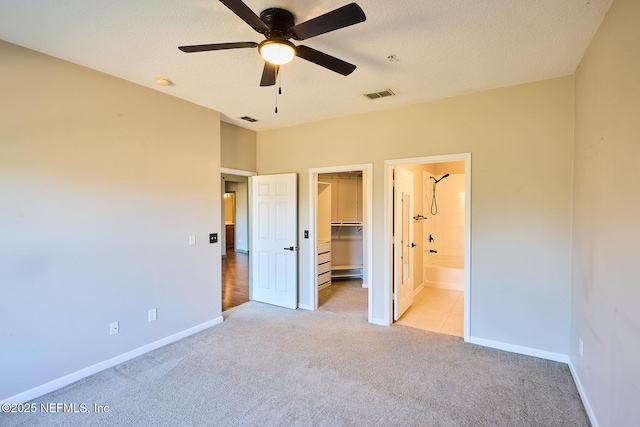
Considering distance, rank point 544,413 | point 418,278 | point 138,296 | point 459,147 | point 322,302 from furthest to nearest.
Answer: point 418,278
point 322,302
point 459,147
point 138,296
point 544,413

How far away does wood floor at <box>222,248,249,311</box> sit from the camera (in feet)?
15.8

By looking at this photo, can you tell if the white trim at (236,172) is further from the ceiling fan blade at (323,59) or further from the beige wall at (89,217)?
the ceiling fan blade at (323,59)

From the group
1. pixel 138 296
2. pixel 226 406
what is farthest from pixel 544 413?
pixel 138 296

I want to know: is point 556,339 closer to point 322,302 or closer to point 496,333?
point 496,333

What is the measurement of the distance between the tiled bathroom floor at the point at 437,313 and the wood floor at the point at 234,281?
8.51 feet

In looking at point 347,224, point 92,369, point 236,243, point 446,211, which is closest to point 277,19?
point 92,369

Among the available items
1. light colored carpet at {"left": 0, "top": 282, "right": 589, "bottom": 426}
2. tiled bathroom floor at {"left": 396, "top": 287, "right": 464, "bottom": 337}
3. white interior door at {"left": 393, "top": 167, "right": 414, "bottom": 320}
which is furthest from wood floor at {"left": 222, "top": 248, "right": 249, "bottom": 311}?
tiled bathroom floor at {"left": 396, "top": 287, "right": 464, "bottom": 337}

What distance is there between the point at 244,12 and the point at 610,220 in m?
2.47

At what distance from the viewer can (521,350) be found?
3012mm

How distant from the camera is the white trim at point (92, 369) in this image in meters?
2.30

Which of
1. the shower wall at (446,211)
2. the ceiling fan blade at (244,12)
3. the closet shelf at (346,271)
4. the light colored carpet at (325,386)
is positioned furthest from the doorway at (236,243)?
the shower wall at (446,211)

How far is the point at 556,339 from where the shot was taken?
2863 millimetres

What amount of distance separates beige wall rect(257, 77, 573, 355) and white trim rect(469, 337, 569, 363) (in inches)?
1.5

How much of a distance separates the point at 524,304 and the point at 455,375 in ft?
3.50
